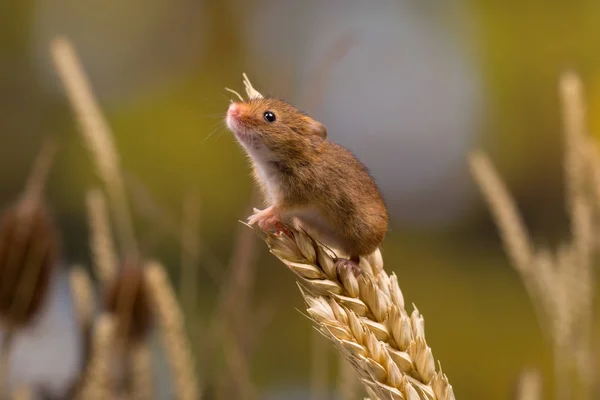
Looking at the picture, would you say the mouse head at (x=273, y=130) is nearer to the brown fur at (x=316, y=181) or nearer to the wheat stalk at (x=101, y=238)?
the brown fur at (x=316, y=181)

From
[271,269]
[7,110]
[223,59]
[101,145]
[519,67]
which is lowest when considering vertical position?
[101,145]

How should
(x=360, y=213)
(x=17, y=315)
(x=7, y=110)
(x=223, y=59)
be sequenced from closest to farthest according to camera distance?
(x=360, y=213) → (x=17, y=315) → (x=223, y=59) → (x=7, y=110)

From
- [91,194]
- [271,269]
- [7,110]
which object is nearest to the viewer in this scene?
[91,194]

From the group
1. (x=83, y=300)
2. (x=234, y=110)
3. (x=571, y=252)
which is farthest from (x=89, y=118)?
(x=571, y=252)

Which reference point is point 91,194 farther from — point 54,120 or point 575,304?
point 54,120

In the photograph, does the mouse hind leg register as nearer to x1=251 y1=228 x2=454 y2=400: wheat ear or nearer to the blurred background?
x1=251 y1=228 x2=454 y2=400: wheat ear

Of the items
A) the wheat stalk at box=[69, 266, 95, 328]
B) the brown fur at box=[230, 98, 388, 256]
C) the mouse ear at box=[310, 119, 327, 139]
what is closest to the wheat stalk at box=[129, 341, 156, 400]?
the wheat stalk at box=[69, 266, 95, 328]

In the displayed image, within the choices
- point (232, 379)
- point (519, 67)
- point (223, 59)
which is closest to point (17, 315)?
Answer: point (232, 379)
